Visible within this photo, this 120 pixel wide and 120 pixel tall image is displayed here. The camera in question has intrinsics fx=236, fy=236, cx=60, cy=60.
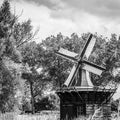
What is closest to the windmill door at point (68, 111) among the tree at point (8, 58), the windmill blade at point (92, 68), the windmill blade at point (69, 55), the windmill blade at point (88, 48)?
the windmill blade at point (92, 68)

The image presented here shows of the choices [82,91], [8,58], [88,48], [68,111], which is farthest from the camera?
[88,48]

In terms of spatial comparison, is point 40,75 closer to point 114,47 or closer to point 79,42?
point 79,42

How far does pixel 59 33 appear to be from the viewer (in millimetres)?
44250

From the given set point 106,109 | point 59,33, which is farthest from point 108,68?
point 106,109

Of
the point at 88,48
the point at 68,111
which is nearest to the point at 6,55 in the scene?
the point at 68,111

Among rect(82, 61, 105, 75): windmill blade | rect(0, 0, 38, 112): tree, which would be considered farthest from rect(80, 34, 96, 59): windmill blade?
rect(0, 0, 38, 112): tree

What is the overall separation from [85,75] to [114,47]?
793 inches

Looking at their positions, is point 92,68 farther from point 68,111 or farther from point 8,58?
point 8,58

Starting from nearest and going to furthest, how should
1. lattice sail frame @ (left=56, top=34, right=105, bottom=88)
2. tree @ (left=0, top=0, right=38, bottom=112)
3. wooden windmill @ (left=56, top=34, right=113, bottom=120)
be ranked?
tree @ (left=0, top=0, right=38, bottom=112) < wooden windmill @ (left=56, top=34, right=113, bottom=120) < lattice sail frame @ (left=56, top=34, right=105, bottom=88)

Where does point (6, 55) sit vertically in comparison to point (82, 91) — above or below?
above

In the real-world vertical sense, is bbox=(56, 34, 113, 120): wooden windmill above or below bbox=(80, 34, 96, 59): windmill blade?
below

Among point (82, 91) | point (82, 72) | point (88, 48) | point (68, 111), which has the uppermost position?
point (88, 48)

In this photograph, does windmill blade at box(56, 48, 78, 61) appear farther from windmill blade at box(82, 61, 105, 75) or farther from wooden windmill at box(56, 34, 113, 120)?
windmill blade at box(82, 61, 105, 75)

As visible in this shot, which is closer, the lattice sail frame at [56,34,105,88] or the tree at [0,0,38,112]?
the tree at [0,0,38,112]
